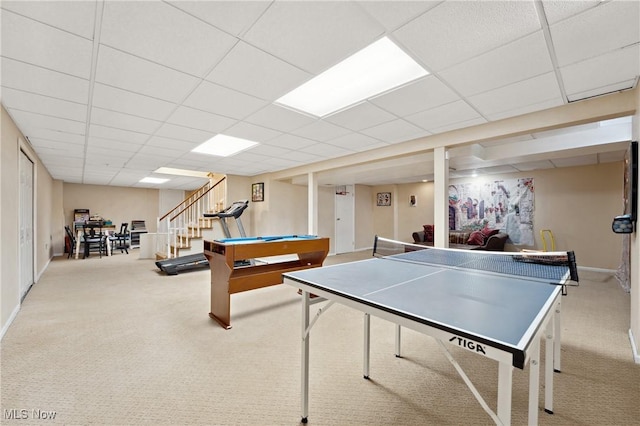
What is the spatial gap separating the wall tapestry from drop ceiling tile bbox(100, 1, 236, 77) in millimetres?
7144

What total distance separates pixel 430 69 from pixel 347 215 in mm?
6931

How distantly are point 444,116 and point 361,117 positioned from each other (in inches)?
37.4

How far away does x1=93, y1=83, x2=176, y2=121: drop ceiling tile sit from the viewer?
2.56 m

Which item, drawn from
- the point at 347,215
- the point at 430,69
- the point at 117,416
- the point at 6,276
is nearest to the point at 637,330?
the point at 430,69

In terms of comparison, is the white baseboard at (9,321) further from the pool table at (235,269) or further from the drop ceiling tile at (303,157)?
the drop ceiling tile at (303,157)

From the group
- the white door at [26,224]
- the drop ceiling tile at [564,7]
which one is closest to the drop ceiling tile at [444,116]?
the drop ceiling tile at [564,7]

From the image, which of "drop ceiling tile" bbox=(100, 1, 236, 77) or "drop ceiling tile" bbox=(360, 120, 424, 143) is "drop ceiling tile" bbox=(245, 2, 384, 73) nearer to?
"drop ceiling tile" bbox=(100, 1, 236, 77)

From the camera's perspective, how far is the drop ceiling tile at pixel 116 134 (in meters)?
3.64

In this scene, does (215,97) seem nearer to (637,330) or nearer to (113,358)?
(113,358)

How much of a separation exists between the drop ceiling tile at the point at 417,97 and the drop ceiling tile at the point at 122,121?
267 cm

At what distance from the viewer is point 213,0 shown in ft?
4.95

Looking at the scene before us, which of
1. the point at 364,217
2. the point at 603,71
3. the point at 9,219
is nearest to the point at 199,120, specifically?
the point at 9,219

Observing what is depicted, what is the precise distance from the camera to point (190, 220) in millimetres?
7723

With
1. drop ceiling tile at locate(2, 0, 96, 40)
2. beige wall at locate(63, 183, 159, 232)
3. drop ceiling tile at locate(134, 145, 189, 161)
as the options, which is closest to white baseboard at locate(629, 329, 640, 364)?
drop ceiling tile at locate(2, 0, 96, 40)
